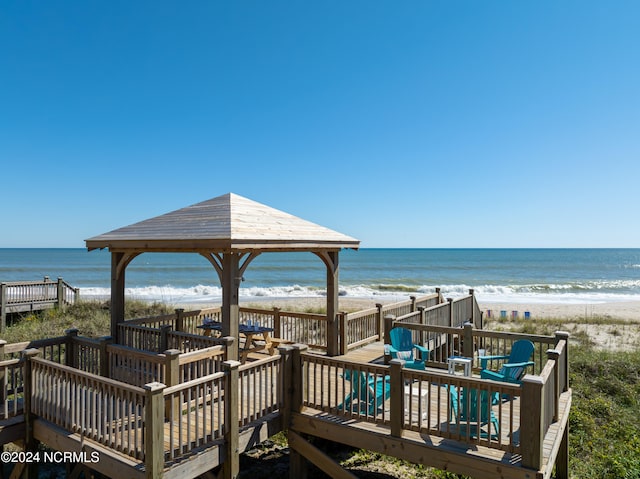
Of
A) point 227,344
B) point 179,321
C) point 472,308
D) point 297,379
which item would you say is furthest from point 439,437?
point 472,308

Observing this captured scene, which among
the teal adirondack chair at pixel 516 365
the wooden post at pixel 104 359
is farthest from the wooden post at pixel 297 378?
the wooden post at pixel 104 359

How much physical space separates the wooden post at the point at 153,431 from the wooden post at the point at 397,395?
2639 millimetres

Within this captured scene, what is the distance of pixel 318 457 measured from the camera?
5.45 m

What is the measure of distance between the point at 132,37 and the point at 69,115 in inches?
392

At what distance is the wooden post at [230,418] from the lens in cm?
475

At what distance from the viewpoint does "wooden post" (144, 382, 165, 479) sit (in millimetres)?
3891

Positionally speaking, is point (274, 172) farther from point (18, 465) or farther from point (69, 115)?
point (18, 465)

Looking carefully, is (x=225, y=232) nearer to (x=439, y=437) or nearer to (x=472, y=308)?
(x=439, y=437)

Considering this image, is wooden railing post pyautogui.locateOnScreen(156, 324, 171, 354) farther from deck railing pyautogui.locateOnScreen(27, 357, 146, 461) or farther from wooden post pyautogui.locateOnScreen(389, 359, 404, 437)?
wooden post pyautogui.locateOnScreen(389, 359, 404, 437)

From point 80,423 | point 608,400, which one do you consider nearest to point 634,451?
point 608,400

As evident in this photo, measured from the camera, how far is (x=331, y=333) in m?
8.83

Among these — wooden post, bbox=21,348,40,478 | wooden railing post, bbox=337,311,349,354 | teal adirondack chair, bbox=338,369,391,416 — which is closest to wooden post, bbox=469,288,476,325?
wooden railing post, bbox=337,311,349,354

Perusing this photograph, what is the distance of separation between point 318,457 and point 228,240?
340cm

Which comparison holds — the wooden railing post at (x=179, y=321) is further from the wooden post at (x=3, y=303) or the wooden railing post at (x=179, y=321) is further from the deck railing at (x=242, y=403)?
the wooden post at (x=3, y=303)
